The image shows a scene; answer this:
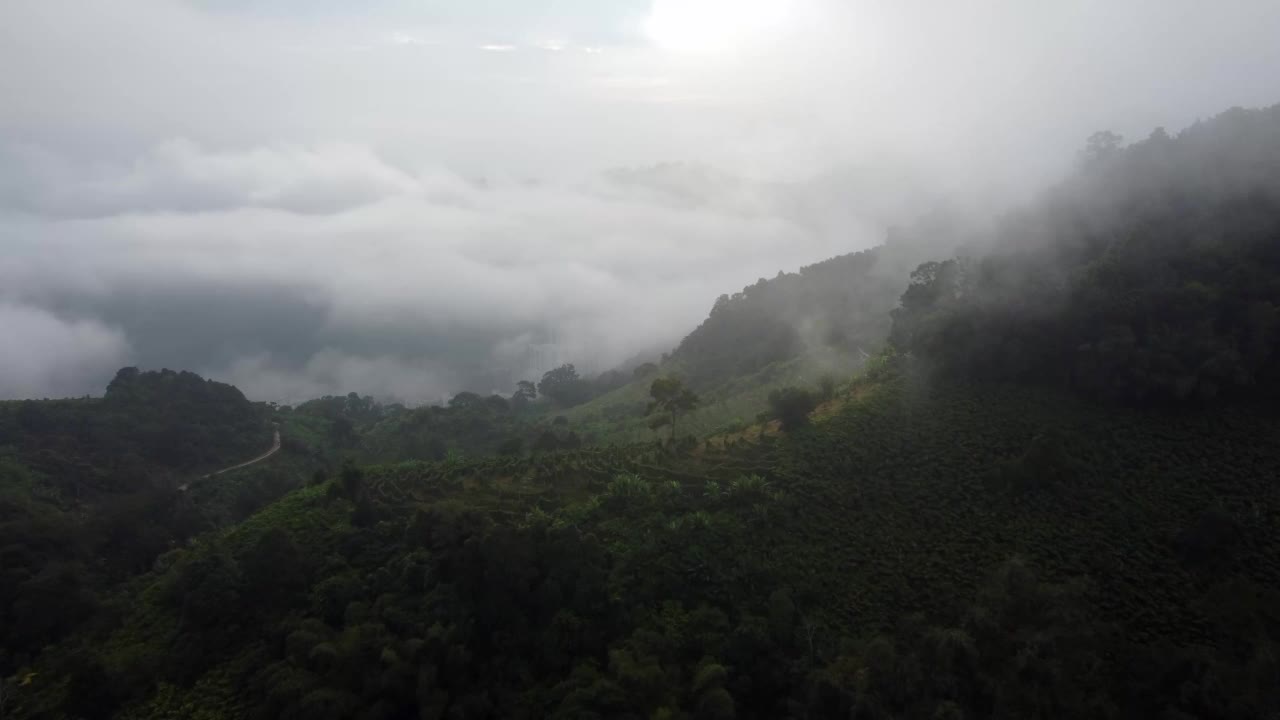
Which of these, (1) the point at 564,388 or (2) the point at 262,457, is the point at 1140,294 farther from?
(2) the point at 262,457

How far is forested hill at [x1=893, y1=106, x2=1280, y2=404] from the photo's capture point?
22312 mm

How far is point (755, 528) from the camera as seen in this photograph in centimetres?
2078

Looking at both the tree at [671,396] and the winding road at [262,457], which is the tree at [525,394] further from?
the tree at [671,396]

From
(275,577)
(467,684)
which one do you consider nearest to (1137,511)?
(467,684)

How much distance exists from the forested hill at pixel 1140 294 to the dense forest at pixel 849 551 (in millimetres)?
118

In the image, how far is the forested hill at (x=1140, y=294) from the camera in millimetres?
22312

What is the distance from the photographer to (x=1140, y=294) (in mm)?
24188

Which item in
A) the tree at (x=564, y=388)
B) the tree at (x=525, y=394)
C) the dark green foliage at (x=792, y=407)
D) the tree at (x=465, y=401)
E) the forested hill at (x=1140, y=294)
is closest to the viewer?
the forested hill at (x=1140, y=294)

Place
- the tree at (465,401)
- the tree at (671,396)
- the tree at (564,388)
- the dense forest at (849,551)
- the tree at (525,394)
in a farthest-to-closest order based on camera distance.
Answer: the tree at (564,388) → the tree at (525,394) → the tree at (465,401) → the tree at (671,396) → the dense forest at (849,551)

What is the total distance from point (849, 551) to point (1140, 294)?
46.5 ft

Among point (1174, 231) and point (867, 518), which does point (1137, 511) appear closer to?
point (867, 518)

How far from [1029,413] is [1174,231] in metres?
10.2

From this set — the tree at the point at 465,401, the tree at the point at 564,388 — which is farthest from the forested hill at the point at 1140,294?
the tree at the point at 564,388

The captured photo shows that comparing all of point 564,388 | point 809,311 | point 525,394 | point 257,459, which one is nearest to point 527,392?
point 525,394
